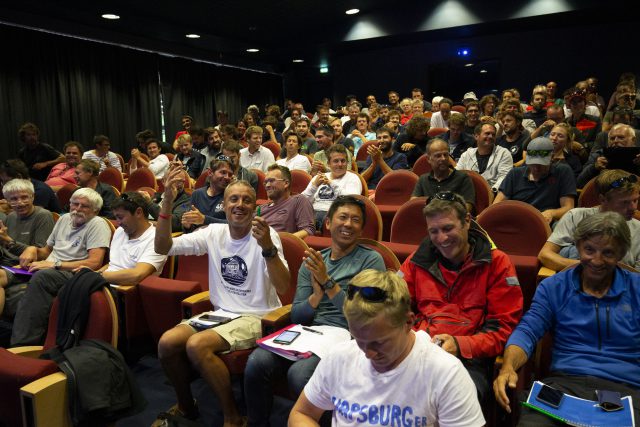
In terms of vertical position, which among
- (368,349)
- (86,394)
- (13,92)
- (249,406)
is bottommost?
(249,406)

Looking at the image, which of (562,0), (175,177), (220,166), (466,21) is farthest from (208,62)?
(175,177)

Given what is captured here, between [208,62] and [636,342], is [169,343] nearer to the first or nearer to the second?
[636,342]

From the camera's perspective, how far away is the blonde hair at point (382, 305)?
1.16 metres

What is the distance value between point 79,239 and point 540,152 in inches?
131

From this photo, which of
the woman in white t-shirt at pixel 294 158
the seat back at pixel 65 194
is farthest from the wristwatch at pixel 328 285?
the seat back at pixel 65 194

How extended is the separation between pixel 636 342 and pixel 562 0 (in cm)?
777

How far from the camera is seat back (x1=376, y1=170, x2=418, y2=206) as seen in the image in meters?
4.20

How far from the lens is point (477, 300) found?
187 centimetres

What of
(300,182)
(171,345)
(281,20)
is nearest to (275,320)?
(171,345)

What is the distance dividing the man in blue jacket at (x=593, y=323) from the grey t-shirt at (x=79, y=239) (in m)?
2.78

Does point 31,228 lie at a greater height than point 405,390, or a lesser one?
greater

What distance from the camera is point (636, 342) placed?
1.69 metres

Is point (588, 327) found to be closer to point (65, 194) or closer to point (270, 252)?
point (270, 252)

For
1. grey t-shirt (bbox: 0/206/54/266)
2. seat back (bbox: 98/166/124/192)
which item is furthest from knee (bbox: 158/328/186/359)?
seat back (bbox: 98/166/124/192)
